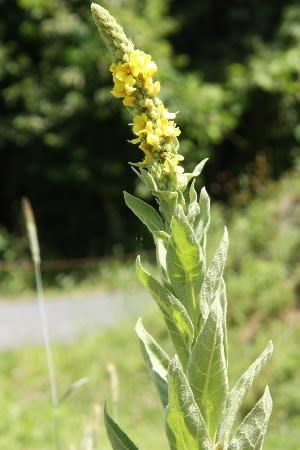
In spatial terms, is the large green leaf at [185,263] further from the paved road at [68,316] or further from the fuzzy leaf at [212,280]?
the paved road at [68,316]

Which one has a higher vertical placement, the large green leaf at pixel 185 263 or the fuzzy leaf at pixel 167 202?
the fuzzy leaf at pixel 167 202

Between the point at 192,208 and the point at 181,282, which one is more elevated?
the point at 192,208

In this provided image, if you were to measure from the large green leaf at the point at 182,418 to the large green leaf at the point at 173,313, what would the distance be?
0.12 metres

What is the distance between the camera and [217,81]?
1134 centimetres

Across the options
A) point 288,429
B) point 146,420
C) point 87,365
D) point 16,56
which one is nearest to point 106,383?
point 87,365

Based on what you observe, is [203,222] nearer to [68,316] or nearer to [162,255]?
[162,255]

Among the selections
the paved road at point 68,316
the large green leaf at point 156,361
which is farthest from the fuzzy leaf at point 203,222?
the paved road at point 68,316

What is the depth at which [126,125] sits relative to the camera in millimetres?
10828

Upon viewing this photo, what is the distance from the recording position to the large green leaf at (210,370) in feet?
4.37

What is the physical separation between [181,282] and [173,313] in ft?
0.18

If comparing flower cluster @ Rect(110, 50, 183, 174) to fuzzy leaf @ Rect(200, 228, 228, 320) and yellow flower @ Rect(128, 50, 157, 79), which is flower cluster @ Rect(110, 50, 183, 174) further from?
fuzzy leaf @ Rect(200, 228, 228, 320)

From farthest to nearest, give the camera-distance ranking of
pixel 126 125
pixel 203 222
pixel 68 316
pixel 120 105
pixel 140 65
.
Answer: pixel 126 125 → pixel 120 105 → pixel 68 316 → pixel 203 222 → pixel 140 65

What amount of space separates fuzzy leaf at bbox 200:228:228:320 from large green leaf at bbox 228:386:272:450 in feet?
0.62

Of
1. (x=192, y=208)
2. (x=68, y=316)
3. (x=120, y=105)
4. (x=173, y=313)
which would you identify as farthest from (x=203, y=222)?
(x=120, y=105)
